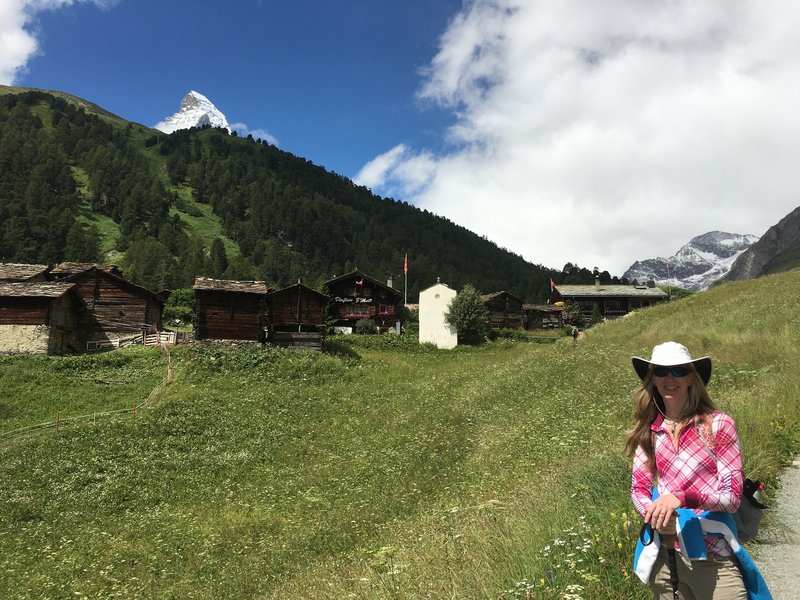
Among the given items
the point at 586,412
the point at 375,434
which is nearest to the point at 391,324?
the point at 375,434

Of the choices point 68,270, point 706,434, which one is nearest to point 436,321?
point 68,270

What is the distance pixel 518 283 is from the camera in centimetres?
19925

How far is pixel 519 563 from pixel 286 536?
26.4ft

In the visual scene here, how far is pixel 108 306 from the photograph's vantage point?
148 ft

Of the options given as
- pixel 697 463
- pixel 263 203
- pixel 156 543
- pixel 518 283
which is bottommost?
pixel 156 543

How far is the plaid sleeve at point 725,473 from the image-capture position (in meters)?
3.21

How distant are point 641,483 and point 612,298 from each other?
83.7 metres

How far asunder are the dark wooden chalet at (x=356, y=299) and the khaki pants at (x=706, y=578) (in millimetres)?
62088

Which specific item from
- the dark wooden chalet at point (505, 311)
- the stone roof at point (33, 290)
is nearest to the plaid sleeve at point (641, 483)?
the stone roof at point (33, 290)

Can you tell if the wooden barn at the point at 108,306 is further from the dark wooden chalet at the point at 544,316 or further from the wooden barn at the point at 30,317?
the dark wooden chalet at the point at 544,316

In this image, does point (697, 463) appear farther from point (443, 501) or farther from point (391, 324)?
point (391, 324)

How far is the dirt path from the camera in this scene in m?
4.80

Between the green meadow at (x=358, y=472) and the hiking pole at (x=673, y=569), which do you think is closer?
the hiking pole at (x=673, y=569)

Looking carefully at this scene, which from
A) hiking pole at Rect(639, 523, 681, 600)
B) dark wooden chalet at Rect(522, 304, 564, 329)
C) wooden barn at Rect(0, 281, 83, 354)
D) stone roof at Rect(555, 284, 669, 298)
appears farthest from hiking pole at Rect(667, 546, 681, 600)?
stone roof at Rect(555, 284, 669, 298)
